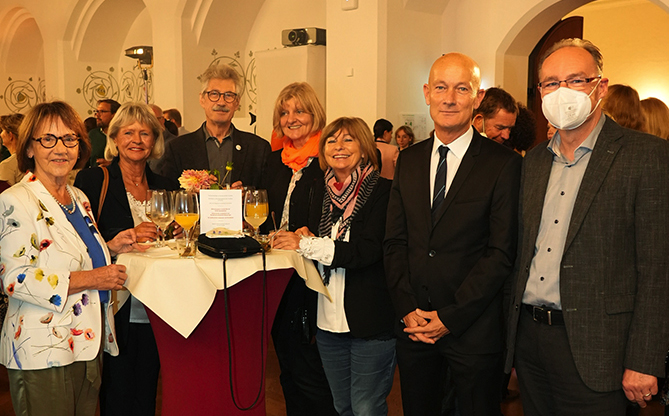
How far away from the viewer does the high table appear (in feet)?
7.29

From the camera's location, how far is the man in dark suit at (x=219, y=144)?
3.34m

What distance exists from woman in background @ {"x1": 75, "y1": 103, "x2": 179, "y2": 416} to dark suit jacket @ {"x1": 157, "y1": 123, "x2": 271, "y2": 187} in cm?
39

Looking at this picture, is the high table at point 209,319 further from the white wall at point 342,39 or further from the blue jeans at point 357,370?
the white wall at point 342,39

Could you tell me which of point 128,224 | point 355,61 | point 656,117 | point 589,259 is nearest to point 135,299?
point 128,224

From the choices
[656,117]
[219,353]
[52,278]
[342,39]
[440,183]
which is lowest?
[219,353]

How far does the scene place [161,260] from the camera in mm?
2217

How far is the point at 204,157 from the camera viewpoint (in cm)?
344

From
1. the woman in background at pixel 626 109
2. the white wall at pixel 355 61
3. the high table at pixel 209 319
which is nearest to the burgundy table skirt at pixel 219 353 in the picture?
the high table at pixel 209 319

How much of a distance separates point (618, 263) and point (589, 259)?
0.09 meters

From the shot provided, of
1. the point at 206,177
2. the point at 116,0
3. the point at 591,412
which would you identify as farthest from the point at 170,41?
the point at 591,412

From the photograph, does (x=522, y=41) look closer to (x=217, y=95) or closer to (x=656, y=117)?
(x=656, y=117)

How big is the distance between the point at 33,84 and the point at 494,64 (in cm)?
1088

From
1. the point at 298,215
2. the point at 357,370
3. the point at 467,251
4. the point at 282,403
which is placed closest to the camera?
the point at 467,251

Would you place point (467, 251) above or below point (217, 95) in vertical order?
below
